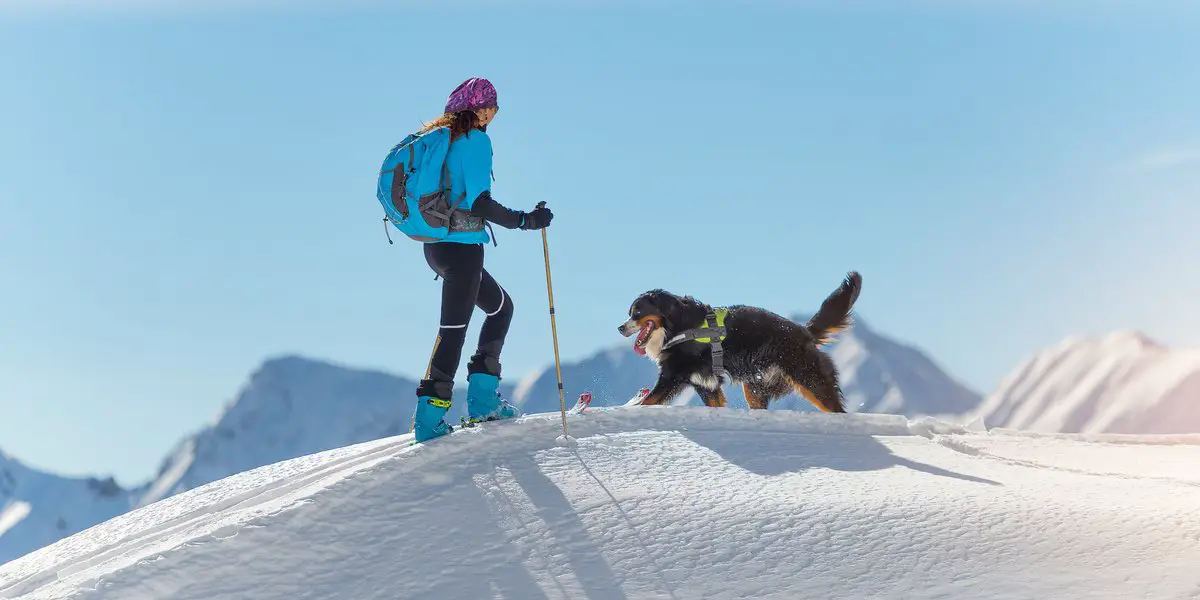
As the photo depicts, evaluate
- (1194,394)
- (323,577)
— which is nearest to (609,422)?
(323,577)

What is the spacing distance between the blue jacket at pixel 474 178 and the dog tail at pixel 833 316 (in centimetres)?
367

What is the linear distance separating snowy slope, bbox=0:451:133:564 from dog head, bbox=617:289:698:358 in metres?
94.9

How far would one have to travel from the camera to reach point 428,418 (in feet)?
24.3

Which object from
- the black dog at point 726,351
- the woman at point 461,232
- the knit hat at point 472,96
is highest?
the knit hat at point 472,96

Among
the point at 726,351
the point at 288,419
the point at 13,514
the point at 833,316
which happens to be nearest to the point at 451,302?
the point at 726,351

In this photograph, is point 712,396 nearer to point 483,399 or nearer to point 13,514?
point 483,399

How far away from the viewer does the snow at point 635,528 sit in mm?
5293

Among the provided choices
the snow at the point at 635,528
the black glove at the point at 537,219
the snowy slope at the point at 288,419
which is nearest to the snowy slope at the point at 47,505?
the snowy slope at the point at 288,419

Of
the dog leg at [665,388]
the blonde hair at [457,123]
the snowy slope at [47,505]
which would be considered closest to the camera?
the blonde hair at [457,123]

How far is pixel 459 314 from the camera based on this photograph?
7336 millimetres

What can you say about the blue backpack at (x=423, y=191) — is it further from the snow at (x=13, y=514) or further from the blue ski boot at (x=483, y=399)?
the snow at (x=13, y=514)

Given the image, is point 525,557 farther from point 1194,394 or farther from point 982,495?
point 1194,394

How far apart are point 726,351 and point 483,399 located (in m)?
2.40

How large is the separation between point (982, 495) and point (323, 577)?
4.05 m
